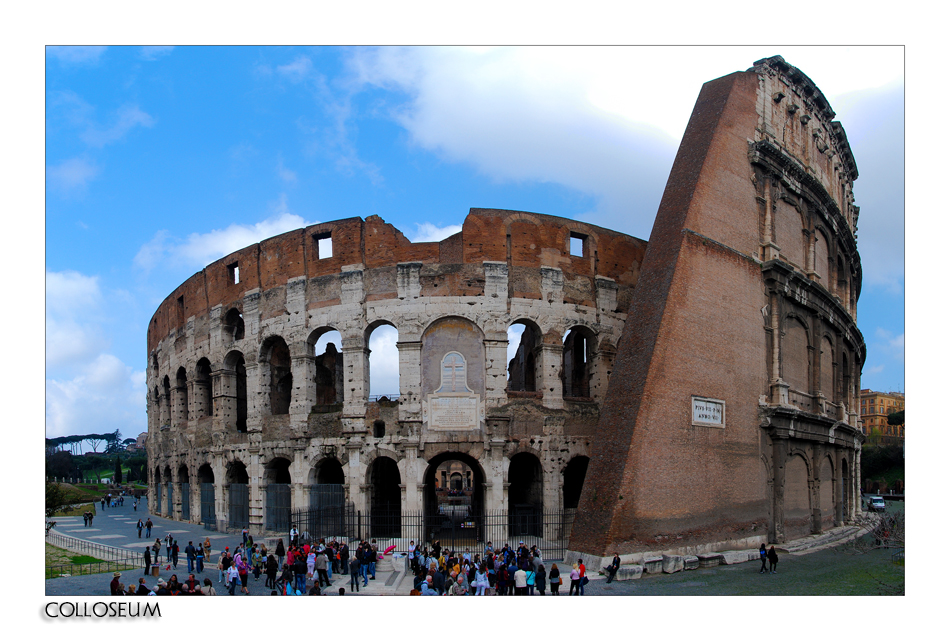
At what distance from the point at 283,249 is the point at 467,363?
313 inches

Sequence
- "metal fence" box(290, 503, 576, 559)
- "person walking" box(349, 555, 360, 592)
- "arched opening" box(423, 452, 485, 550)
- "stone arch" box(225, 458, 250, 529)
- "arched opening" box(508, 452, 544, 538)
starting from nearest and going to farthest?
"person walking" box(349, 555, 360, 592) → "metal fence" box(290, 503, 576, 559) → "arched opening" box(423, 452, 485, 550) → "arched opening" box(508, 452, 544, 538) → "stone arch" box(225, 458, 250, 529)

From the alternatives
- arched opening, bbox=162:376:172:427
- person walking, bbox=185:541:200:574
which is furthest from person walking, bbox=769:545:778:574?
arched opening, bbox=162:376:172:427

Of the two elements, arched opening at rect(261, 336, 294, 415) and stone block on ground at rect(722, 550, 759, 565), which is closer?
stone block on ground at rect(722, 550, 759, 565)

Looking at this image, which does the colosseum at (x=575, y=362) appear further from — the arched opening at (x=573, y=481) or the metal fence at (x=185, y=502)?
the metal fence at (x=185, y=502)

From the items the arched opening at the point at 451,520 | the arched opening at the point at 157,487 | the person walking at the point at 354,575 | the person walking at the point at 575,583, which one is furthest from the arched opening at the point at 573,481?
the arched opening at the point at 157,487

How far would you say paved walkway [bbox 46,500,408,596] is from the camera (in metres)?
15.8

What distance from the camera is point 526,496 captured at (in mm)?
24359

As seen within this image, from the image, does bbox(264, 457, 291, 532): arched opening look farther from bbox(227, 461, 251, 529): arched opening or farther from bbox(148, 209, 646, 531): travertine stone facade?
bbox(227, 461, 251, 529): arched opening

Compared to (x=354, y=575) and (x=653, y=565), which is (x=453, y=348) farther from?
(x=653, y=565)

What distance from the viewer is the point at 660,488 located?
56.2 ft

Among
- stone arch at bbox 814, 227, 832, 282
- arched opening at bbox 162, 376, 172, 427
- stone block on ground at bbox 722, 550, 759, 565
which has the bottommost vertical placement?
stone block on ground at bbox 722, 550, 759, 565

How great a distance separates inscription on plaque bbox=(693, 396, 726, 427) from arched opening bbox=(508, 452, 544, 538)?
5666 millimetres

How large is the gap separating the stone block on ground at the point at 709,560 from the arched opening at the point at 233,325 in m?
18.1


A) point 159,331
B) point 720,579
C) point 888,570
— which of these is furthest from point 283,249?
point 888,570
